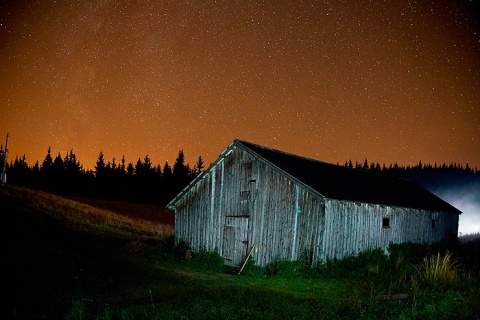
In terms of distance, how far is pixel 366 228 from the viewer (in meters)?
21.0

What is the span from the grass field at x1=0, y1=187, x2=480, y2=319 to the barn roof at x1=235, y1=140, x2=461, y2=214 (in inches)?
131

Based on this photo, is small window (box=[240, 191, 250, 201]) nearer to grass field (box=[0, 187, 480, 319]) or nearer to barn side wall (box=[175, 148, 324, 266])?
barn side wall (box=[175, 148, 324, 266])

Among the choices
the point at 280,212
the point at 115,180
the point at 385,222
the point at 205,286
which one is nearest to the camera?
the point at 205,286

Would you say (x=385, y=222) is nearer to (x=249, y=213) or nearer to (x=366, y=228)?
(x=366, y=228)

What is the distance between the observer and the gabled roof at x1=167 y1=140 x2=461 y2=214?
65.4 ft

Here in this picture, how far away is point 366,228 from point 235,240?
703 centimetres

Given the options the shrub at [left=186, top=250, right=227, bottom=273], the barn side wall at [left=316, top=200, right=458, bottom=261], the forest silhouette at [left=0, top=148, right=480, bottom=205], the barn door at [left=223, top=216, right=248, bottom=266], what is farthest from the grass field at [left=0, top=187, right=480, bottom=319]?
the forest silhouette at [left=0, top=148, right=480, bottom=205]

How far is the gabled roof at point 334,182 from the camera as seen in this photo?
1994cm

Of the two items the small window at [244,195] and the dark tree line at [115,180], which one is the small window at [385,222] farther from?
the dark tree line at [115,180]

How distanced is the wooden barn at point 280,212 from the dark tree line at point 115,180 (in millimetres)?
76538

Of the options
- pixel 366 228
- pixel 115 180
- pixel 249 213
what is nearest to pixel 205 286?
pixel 249 213

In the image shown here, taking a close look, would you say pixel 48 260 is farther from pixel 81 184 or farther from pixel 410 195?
pixel 81 184

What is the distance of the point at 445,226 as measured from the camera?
31391 mm

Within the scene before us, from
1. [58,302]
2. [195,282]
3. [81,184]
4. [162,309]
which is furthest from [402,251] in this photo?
[81,184]
